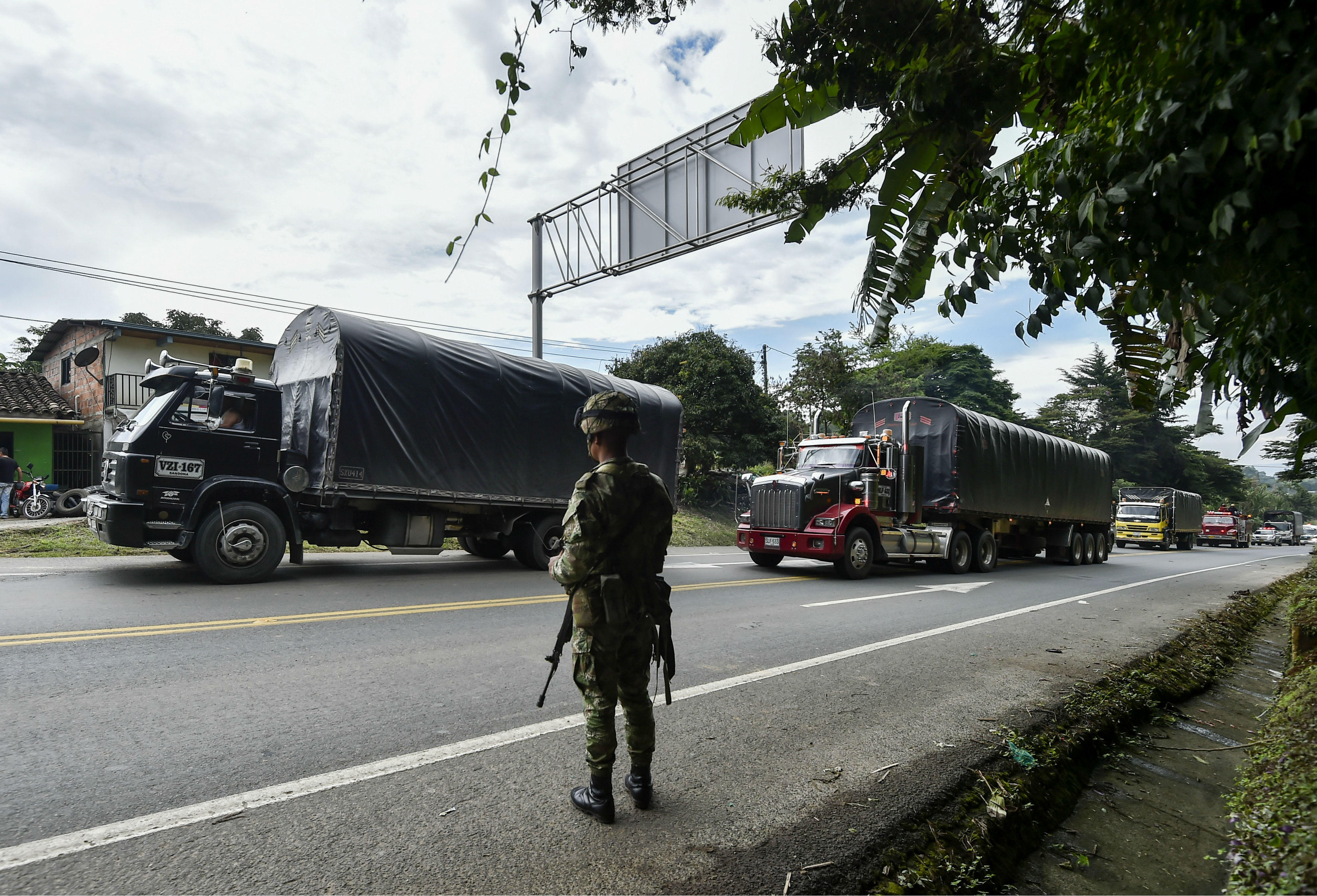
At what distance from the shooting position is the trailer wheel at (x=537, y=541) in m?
11.2

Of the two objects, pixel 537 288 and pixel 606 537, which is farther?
pixel 537 288

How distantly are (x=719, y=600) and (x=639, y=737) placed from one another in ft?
19.8

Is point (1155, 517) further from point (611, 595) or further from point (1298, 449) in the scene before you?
point (611, 595)

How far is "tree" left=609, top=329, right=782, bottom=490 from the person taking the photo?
→ 969 inches

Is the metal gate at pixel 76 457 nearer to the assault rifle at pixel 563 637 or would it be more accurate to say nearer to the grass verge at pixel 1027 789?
the assault rifle at pixel 563 637

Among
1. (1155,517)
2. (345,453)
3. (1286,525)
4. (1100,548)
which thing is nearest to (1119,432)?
(1286,525)

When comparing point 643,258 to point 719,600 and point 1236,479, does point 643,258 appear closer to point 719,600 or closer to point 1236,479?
point 719,600

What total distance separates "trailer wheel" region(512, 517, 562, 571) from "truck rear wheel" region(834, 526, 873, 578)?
4.72m

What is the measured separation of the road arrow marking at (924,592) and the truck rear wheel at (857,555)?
100 cm

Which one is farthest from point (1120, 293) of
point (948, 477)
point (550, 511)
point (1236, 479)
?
point (1236, 479)

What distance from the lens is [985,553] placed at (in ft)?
50.9

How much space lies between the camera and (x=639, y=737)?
3186 millimetres

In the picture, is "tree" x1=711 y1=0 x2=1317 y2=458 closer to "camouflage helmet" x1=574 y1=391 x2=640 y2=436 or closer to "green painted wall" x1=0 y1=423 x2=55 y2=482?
"camouflage helmet" x1=574 y1=391 x2=640 y2=436

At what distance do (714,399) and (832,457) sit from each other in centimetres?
1132
